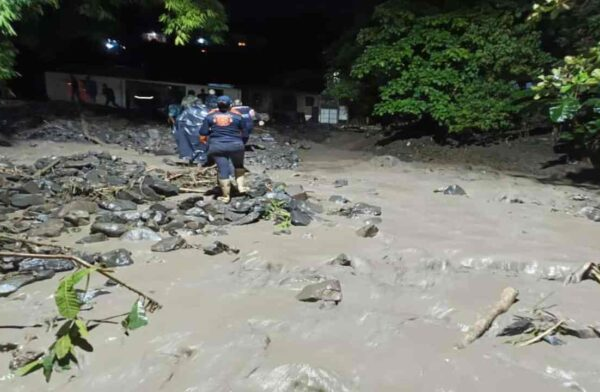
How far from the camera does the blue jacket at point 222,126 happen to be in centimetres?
691

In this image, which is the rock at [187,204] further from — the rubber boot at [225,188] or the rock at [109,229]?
the rock at [109,229]

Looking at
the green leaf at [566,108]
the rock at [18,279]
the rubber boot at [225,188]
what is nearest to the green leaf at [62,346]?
the rock at [18,279]

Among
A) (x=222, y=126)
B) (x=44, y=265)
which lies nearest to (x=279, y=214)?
(x=222, y=126)

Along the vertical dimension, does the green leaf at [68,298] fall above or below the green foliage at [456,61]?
below

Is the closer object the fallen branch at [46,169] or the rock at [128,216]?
the rock at [128,216]

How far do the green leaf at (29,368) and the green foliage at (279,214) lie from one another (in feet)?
10.6

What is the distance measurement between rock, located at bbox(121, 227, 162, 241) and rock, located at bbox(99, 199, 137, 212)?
1082 millimetres

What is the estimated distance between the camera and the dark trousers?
697 cm

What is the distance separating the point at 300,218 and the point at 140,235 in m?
1.87

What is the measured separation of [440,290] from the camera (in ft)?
13.5

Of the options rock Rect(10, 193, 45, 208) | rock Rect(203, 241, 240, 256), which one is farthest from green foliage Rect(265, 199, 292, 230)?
rock Rect(10, 193, 45, 208)

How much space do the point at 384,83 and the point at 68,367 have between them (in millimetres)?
11967

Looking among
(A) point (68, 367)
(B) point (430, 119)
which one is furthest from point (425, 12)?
(A) point (68, 367)

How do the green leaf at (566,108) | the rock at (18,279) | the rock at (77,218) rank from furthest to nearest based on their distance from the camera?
the green leaf at (566,108) → the rock at (77,218) → the rock at (18,279)
